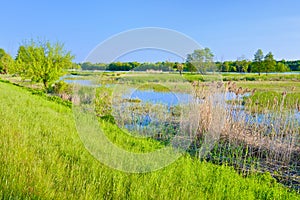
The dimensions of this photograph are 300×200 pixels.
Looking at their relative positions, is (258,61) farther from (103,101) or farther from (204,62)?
(204,62)

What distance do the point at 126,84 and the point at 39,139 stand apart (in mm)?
3132

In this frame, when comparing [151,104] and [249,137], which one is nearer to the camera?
[249,137]

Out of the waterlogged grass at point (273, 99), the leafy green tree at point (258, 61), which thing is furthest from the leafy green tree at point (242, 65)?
the waterlogged grass at point (273, 99)

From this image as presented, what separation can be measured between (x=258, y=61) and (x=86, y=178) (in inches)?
2081

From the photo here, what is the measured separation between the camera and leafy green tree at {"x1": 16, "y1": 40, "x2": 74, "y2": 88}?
18.3m

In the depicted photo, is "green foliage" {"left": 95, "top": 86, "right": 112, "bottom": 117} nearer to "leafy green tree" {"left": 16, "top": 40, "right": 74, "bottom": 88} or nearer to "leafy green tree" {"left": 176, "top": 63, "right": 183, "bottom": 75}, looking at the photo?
"leafy green tree" {"left": 176, "top": 63, "right": 183, "bottom": 75}

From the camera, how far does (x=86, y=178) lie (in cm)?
283

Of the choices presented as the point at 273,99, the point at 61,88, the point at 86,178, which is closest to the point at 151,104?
the point at 273,99

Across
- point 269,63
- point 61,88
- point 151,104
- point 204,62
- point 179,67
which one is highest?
point 269,63

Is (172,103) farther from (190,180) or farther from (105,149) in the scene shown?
(190,180)

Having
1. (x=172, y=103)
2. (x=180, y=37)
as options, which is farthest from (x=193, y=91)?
(x=180, y=37)

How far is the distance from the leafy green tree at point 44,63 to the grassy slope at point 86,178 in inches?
592

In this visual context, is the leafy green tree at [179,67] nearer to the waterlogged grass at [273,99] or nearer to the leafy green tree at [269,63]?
the waterlogged grass at [273,99]

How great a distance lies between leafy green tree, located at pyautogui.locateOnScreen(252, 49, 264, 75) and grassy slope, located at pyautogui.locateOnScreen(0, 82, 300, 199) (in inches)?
1945
